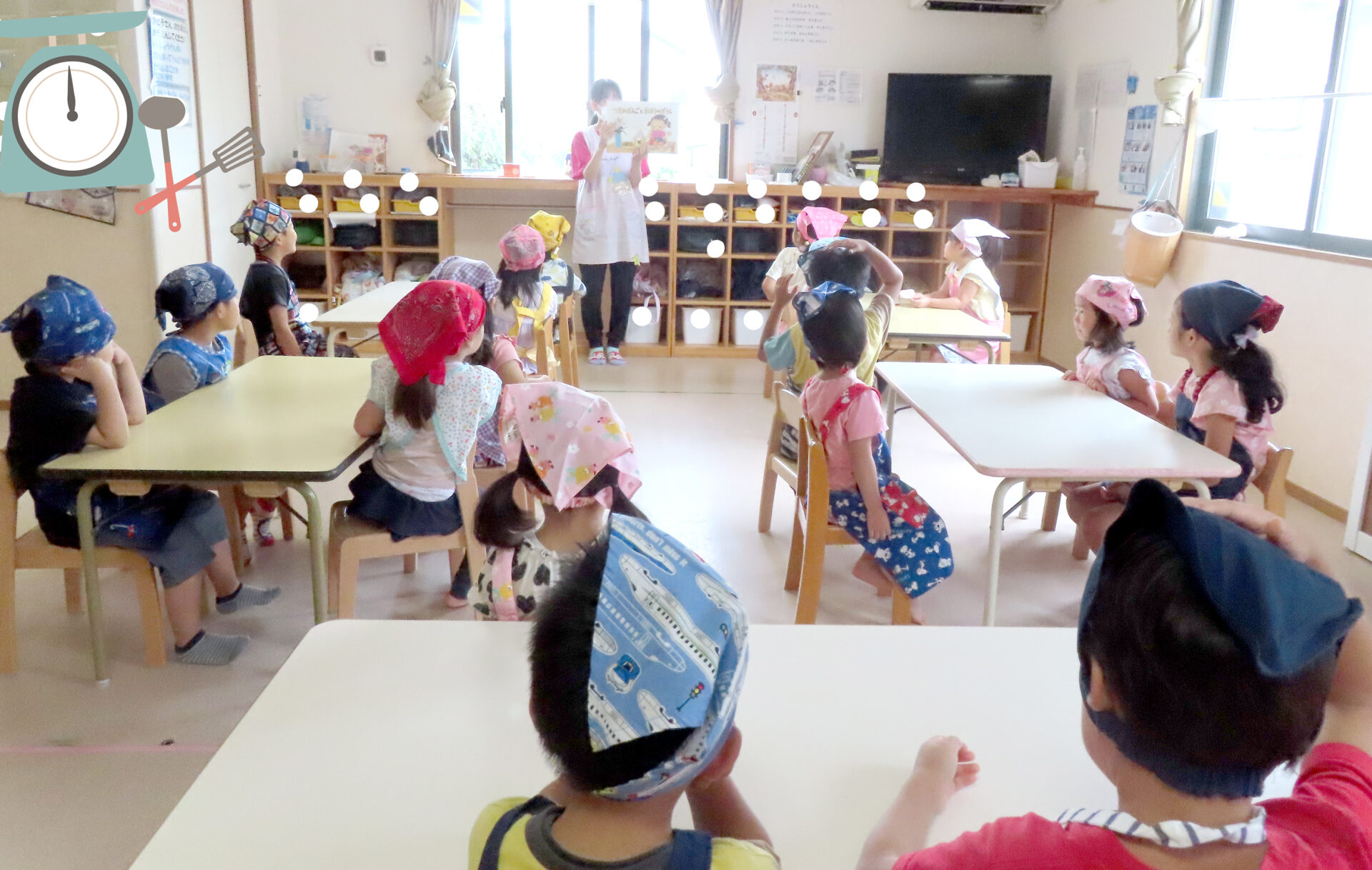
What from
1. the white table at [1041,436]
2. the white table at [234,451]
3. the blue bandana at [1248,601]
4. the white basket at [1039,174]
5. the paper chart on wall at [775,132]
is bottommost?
the white table at [234,451]

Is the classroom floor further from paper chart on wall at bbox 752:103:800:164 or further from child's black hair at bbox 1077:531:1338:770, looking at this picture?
paper chart on wall at bbox 752:103:800:164

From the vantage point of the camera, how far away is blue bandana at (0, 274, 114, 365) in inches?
83.8

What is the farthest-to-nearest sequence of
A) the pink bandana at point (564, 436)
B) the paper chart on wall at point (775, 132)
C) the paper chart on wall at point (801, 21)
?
the paper chart on wall at point (775, 132)
the paper chart on wall at point (801, 21)
the pink bandana at point (564, 436)

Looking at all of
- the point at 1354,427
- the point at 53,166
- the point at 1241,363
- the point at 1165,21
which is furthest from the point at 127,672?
the point at 1165,21

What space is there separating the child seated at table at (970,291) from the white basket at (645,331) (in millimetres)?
2401

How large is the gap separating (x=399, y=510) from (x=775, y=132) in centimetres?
476

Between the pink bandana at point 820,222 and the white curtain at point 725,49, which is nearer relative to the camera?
the pink bandana at point 820,222

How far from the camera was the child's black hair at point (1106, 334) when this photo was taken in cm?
302

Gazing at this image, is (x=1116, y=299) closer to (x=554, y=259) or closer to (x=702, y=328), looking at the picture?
(x=554, y=259)

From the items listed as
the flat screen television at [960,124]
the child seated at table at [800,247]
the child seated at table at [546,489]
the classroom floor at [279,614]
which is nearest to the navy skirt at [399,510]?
the classroom floor at [279,614]

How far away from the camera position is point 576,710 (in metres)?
0.73

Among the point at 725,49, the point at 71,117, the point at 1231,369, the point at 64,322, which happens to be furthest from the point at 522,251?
the point at 725,49

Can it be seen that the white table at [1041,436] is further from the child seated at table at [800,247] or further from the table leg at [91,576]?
the table leg at [91,576]

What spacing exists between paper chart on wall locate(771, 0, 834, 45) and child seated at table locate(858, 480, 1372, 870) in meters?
6.21
